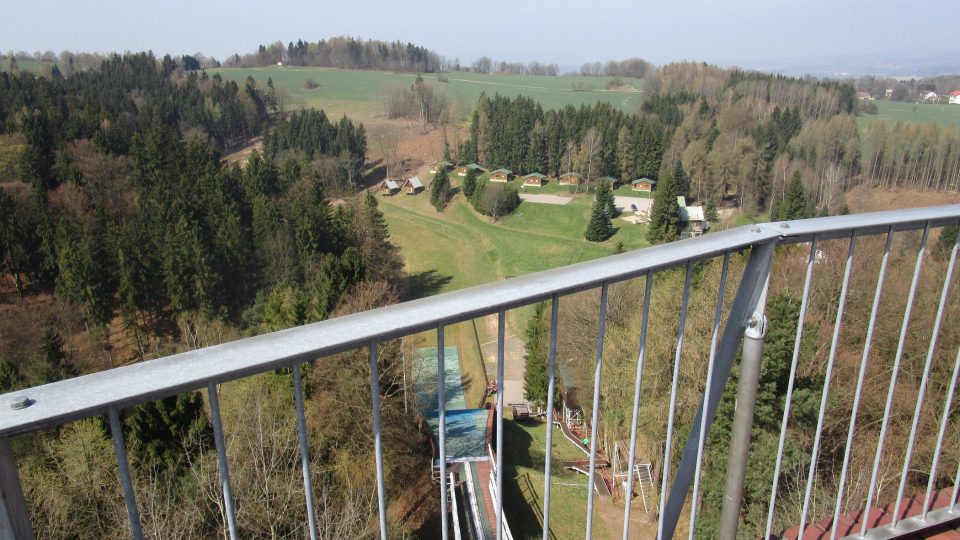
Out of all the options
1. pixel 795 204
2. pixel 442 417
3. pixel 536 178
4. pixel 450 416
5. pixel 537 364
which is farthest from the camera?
pixel 536 178

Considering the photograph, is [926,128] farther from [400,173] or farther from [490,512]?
[490,512]

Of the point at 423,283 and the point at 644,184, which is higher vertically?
the point at 644,184

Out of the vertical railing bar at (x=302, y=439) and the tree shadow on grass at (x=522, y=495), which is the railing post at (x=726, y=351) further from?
the tree shadow on grass at (x=522, y=495)

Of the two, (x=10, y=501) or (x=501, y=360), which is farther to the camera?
(x=501, y=360)

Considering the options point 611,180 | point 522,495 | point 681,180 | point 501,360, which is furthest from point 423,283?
point 501,360

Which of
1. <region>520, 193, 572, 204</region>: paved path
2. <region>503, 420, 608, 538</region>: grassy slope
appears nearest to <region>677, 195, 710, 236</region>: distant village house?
<region>520, 193, 572, 204</region>: paved path

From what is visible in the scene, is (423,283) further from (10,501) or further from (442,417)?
(10,501)

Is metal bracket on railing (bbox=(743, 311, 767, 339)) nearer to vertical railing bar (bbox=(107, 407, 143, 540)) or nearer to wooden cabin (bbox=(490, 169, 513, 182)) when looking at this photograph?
vertical railing bar (bbox=(107, 407, 143, 540))
